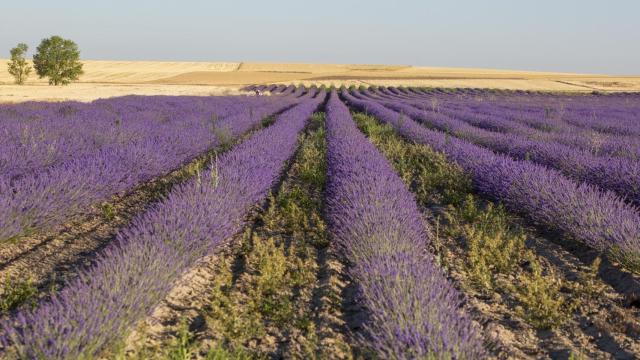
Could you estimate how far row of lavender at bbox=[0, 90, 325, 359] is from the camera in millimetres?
1862

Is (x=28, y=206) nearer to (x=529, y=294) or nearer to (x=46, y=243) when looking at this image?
(x=46, y=243)

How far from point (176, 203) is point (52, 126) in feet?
18.2

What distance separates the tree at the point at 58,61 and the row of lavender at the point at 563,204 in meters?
47.4

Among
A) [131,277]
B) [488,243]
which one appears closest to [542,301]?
[488,243]

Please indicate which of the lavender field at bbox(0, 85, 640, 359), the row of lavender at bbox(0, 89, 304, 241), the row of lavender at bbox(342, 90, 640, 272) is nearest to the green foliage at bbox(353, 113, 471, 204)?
the lavender field at bbox(0, 85, 640, 359)

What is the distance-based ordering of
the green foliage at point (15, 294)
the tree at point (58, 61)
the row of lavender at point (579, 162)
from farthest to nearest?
the tree at point (58, 61), the row of lavender at point (579, 162), the green foliage at point (15, 294)

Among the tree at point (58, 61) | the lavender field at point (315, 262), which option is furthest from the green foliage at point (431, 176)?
the tree at point (58, 61)

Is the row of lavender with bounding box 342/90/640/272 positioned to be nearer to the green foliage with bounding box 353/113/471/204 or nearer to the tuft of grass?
the green foliage with bounding box 353/113/471/204

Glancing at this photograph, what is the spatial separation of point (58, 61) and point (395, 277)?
2016 inches

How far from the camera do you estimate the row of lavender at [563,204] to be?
10.9ft

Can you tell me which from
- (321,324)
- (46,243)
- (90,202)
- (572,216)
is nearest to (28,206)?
(46,243)

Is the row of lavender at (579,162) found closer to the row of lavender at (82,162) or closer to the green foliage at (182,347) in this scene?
the green foliage at (182,347)

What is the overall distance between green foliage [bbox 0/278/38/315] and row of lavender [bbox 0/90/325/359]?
233 millimetres

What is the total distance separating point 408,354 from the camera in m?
1.79
